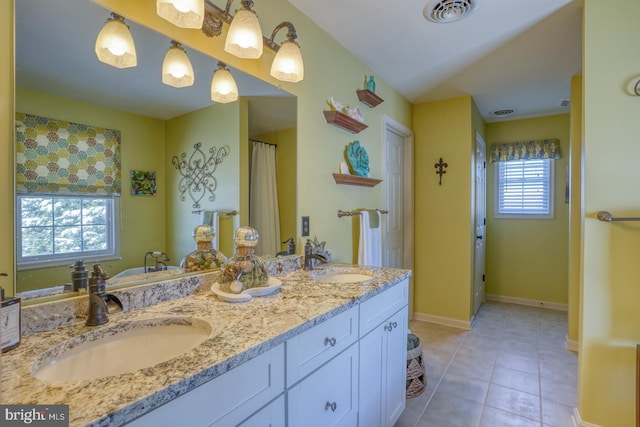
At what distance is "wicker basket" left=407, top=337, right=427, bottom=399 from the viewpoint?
2.07 m

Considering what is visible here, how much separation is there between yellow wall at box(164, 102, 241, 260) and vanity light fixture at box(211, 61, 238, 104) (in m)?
0.03

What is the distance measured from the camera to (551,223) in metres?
3.86

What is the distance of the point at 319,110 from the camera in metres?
2.01

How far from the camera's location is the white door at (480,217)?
3.53 meters

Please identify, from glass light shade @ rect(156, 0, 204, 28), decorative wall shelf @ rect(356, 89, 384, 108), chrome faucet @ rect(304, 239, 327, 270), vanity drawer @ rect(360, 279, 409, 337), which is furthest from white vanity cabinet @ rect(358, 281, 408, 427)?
decorative wall shelf @ rect(356, 89, 384, 108)

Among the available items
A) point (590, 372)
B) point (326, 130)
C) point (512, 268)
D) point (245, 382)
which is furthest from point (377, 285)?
point (512, 268)

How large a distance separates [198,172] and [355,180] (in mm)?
1207

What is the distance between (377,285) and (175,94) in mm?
1181

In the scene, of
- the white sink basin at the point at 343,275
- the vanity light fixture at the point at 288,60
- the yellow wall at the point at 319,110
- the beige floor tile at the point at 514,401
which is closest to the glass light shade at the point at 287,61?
the vanity light fixture at the point at 288,60

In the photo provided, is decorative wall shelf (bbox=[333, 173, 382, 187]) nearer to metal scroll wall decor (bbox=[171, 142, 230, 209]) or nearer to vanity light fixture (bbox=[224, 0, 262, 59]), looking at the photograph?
metal scroll wall decor (bbox=[171, 142, 230, 209])

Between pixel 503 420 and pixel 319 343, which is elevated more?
pixel 319 343

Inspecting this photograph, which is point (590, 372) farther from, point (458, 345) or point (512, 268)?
point (512, 268)

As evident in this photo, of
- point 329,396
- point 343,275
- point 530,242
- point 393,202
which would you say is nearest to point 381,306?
point 343,275

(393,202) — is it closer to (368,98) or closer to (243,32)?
(368,98)
